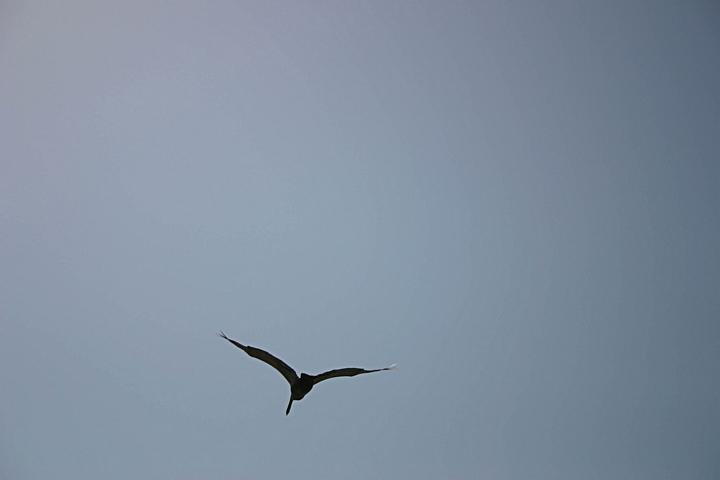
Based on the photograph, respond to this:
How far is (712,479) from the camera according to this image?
792cm

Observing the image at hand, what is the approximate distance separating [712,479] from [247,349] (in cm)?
569

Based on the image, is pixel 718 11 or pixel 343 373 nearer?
pixel 343 373

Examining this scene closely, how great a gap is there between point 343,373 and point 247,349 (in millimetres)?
643

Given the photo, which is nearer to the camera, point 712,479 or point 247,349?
point 247,349

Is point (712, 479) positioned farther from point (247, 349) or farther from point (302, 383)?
point (247, 349)

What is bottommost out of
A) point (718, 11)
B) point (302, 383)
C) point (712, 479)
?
point (302, 383)

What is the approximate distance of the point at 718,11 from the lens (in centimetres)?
783

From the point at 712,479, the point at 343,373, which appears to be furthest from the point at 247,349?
the point at 712,479

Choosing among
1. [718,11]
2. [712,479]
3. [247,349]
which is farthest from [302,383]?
[718,11]

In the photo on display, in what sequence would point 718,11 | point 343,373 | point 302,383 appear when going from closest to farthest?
point 343,373, point 302,383, point 718,11

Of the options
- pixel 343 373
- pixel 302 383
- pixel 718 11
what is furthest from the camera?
pixel 718 11

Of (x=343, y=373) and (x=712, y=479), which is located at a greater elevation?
(x=712, y=479)

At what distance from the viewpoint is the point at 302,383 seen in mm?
5324

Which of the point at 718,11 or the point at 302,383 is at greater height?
the point at 718,11
